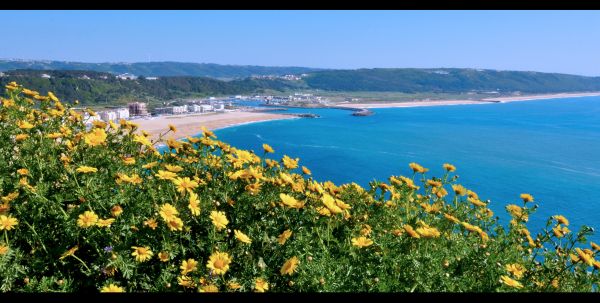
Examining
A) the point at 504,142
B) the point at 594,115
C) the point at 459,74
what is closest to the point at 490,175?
the point at 504,142

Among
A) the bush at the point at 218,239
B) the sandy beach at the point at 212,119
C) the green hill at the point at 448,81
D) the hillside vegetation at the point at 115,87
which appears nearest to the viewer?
the bush at the point at 218,239

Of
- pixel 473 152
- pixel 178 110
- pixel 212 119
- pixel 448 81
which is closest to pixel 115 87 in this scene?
pixel 178 110

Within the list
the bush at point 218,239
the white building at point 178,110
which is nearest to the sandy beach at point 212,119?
the white building at point 178,110

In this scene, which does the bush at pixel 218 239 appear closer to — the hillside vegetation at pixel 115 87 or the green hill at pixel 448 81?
the hillside vegetation at pixel 115 87

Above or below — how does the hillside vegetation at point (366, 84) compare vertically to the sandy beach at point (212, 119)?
above

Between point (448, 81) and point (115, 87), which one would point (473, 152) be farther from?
point (448, 81)

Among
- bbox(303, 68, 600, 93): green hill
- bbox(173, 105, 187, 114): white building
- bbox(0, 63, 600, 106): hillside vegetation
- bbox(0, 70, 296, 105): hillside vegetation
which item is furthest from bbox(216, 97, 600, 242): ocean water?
bbox(303, 68, 600, 93): green hill

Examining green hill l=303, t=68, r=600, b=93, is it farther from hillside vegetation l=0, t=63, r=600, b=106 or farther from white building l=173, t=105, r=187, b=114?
white building l=173, t=105, r=187, b=114
